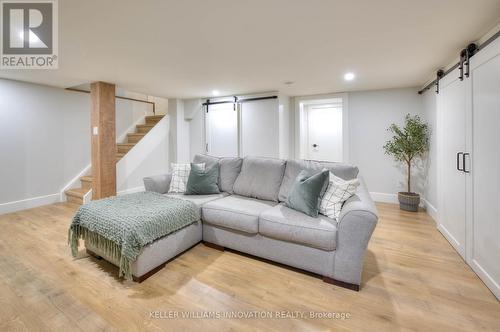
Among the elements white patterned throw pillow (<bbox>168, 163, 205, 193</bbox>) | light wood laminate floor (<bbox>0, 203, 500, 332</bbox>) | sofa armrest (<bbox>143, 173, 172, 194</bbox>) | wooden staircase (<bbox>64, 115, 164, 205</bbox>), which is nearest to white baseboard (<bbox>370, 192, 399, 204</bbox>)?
light wood laminate floor (<bbox>0, 203, 500, 332</bbox>)

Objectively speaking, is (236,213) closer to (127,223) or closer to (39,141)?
(127,223)

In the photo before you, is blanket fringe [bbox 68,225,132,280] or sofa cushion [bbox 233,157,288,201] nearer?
blanket fringe [bbox 68,225,132,280]

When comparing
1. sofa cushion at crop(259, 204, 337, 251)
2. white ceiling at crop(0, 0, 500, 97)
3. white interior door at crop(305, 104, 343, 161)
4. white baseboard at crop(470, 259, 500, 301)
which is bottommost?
white baseboard at crop(470, 259, 500, 301)

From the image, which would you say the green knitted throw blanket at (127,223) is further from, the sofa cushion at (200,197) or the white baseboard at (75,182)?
the white baseboard at (75,182)

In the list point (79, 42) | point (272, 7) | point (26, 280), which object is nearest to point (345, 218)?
point (272, 7)

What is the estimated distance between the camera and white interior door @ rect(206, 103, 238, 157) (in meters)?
5.30

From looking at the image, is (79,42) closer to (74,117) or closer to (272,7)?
(272,7)

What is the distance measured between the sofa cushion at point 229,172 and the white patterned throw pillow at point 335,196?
1.29 metres

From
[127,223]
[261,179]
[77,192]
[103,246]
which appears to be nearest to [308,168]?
[261,179]

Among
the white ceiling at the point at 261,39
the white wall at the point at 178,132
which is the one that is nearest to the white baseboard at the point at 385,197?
the white ceiling at the point at 261,39

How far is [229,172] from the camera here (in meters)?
3.19

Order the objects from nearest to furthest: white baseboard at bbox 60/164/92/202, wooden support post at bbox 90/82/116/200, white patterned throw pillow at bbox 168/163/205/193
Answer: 1. white patterned throw pillow at bbox 168/163/205/193
2. wooden support post at bbox 90/82/116/200
3. white baseboard at bbox 60/164/92/202

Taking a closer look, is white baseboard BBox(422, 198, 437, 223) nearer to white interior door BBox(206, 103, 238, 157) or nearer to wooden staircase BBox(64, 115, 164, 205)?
white interior door BBox(206, 103, 238, 157)

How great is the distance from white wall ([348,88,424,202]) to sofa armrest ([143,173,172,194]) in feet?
11.7
